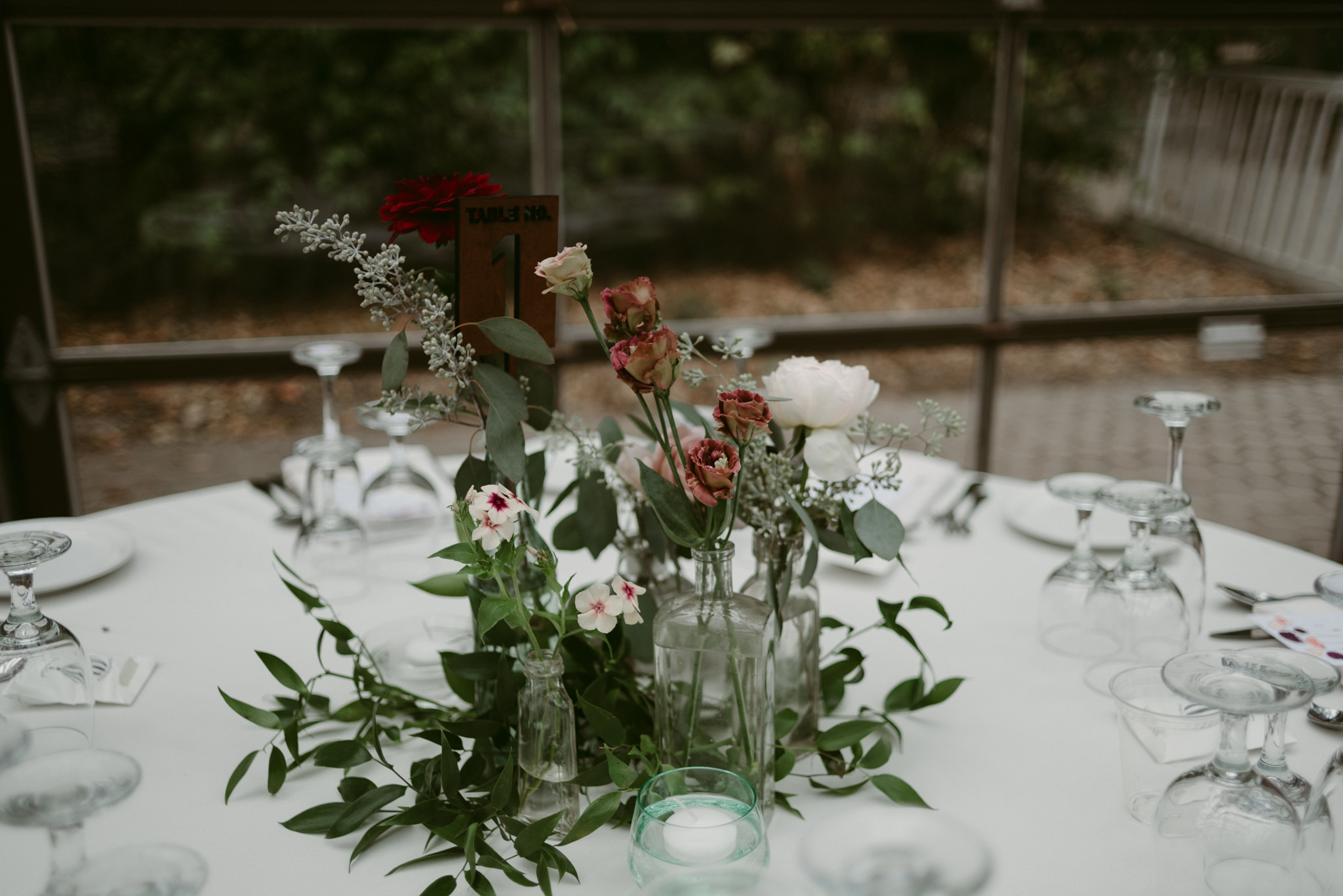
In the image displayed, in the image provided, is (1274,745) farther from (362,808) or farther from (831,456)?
(362,808)

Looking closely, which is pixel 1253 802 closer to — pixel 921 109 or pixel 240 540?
pixel 240 540

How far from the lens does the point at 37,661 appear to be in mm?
825

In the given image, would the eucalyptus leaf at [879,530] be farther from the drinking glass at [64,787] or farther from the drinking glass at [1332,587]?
the drinking glass at [64,787]

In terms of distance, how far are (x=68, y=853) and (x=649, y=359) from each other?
52 centimetres

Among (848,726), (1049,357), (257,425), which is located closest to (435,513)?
(848,726)

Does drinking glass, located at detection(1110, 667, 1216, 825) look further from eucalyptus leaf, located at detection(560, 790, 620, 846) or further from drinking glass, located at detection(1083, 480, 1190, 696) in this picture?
eucalyptus leaf, located at detection(560, 790, 620, 846)

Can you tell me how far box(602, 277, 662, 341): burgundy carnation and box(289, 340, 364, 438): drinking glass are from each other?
0.61 m

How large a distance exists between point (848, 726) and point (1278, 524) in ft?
9.00

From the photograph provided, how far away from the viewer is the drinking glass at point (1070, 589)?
3.73ft

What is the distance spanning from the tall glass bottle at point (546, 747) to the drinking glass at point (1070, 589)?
580mm

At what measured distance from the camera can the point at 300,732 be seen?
3.22 ft

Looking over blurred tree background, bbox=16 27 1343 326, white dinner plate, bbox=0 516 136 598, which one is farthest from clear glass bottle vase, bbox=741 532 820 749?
blurred tree background, bbox=16 27 1343 326

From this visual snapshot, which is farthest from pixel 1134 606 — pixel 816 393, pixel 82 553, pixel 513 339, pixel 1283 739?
pixel 82 553

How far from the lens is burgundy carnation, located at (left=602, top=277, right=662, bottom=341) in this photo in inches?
28.8
